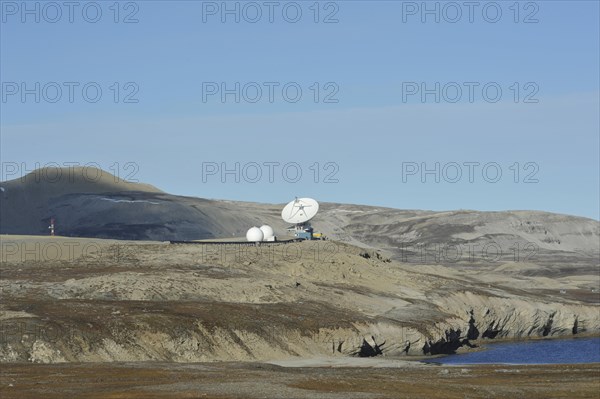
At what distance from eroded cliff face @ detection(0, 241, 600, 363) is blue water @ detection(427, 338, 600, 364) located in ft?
11.3

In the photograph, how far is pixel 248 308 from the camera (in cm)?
8738

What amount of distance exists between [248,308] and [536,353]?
1192 inches

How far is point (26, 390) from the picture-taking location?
2019 inches

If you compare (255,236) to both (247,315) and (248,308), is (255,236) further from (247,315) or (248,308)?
(247,315)

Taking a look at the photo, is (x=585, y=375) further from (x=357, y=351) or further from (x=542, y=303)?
(x=542, y=303)

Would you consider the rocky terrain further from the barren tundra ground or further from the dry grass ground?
the dry grass ground

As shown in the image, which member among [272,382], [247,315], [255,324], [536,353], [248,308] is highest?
[248,308]

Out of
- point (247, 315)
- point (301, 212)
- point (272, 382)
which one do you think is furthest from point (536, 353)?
point (272, 382)

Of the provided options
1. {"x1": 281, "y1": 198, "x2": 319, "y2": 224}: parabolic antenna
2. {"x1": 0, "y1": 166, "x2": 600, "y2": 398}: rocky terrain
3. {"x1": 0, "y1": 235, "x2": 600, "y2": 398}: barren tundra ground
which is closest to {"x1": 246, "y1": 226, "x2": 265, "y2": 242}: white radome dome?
{"x1": 281, "y1": 198, "x2": 319, "y2": 224}: parabolic antenna

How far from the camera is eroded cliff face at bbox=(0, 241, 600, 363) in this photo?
236 ft

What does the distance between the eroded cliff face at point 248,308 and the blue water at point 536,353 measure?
3452 millimetres

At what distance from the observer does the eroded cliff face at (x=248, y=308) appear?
72.0 metres

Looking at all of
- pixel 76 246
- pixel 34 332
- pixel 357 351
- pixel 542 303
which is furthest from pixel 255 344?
pixel 542 303

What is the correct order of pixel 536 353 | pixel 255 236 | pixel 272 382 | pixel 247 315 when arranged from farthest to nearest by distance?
pixel 255 236
pixel 536 353
pixel 247 315
pixel 272 382
